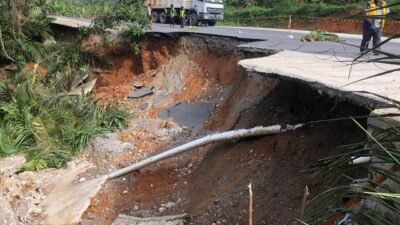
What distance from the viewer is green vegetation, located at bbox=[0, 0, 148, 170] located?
1075 cm

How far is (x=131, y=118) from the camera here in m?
12.2

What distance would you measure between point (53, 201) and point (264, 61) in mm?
4817

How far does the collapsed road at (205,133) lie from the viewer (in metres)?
6.02

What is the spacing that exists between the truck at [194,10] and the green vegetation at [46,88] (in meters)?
10.4

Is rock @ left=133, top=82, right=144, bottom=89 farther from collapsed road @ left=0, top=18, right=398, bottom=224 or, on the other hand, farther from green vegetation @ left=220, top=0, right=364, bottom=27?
green vegetation @ left=220, top=0, right=364, bottom=27

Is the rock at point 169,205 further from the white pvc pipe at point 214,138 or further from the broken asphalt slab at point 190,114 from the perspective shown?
the broken asphalt slab at point 190,114

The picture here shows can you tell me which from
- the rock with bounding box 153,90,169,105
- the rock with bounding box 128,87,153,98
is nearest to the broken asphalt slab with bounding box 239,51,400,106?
the rock with bounding box 153,90,169,105

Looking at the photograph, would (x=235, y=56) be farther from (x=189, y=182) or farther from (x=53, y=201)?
(x=53, y=201)

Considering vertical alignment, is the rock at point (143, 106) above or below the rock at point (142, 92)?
below

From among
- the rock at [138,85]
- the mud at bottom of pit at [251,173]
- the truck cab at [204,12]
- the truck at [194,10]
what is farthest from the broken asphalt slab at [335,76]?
the truck at [194,10]

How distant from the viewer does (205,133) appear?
408 inches

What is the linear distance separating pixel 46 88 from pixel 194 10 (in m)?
13.9

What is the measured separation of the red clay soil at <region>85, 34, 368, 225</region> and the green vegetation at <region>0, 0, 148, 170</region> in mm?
1197

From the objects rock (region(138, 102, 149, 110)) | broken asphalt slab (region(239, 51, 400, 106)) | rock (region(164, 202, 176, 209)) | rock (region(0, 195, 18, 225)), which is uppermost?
broken asphalt slab (region(239, 51, 400, 106))
